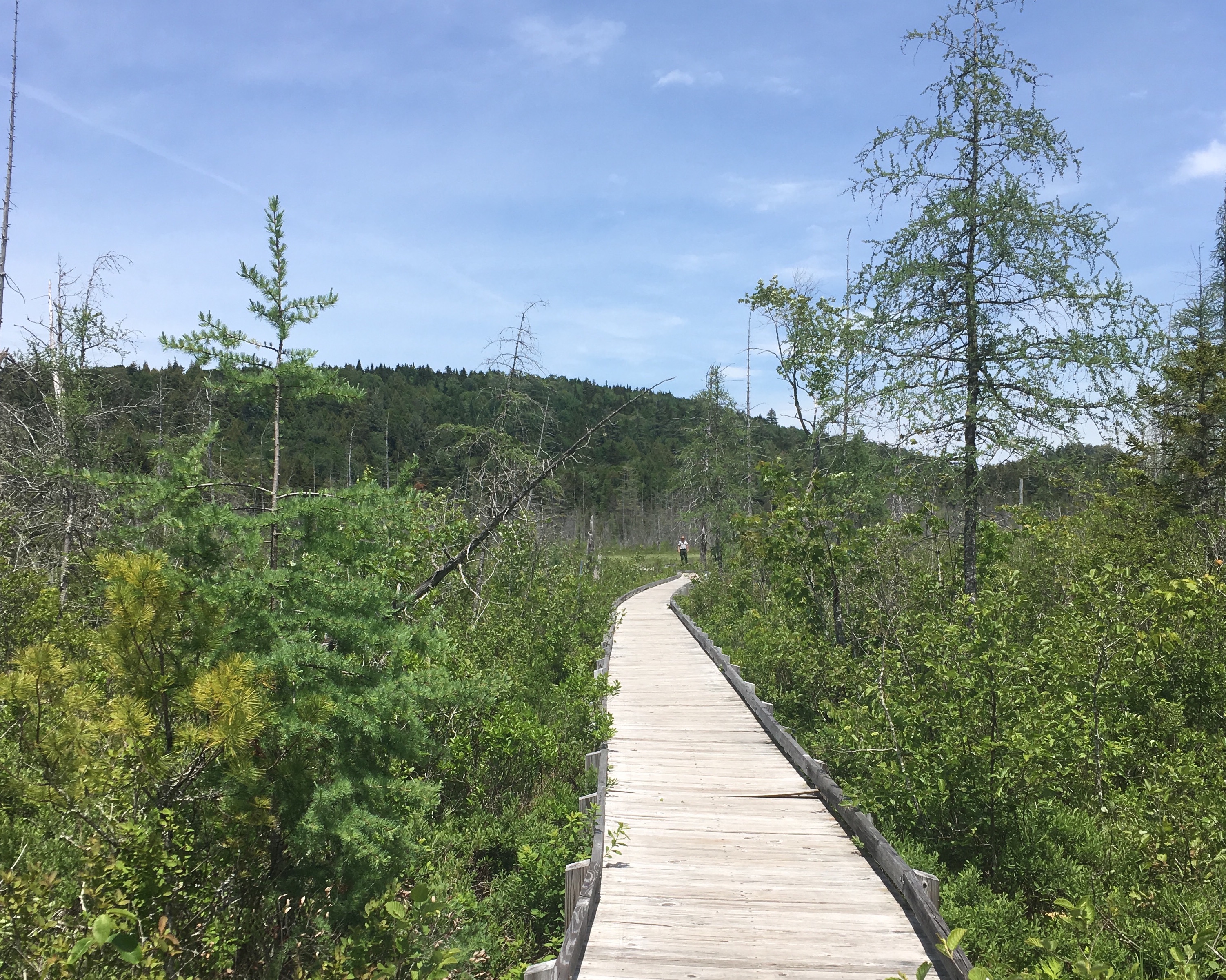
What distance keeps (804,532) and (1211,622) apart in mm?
4015

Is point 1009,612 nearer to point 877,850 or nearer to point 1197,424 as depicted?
point 877,850

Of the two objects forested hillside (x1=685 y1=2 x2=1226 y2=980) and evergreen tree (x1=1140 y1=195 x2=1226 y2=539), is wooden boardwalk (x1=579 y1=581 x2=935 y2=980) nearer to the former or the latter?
forested hillside (x1=685 y1=2 x2=1226 y2=980)

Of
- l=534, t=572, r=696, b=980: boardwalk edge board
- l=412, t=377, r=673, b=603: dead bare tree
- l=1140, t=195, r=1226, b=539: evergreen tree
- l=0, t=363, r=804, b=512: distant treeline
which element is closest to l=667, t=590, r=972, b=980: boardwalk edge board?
l=534, t=572, r=696, b=980: boardwalk edge board

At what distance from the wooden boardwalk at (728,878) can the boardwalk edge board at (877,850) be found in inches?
3.3

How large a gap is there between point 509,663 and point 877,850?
16.7 feet

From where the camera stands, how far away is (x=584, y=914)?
14.2 feet

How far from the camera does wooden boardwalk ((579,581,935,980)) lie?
4.10m

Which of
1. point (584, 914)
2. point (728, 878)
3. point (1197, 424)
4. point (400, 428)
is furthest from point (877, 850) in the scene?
point (400, 428)

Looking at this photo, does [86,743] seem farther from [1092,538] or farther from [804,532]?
[1092,538]

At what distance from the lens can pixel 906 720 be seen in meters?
5.69

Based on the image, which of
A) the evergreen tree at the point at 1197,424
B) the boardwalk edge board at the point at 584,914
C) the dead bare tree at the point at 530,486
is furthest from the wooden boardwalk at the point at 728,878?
the evergreen tree at the point at 1197,424

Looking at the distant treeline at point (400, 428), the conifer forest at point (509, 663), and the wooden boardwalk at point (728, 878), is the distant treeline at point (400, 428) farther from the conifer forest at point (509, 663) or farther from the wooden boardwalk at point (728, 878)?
the wooden boardwalk at point (728, 878)

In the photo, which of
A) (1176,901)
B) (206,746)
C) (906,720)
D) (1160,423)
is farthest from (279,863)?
(1160,423)

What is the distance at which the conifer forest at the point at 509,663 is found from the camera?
3.19 metres
